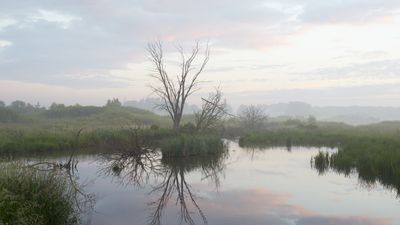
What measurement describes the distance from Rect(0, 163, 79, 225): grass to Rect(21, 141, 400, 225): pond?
5.98ft

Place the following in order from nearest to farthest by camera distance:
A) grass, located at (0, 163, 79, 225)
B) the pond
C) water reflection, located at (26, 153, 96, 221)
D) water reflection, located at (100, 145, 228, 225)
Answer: grass, located at (0, 163, 79, 225) < water reflection, located at (26, 153, 96, 221) < the pond < water reflection, located at (100, 145, 228, 225)

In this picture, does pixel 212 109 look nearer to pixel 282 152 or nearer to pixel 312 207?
pixel 282 152

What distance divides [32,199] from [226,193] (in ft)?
25.8

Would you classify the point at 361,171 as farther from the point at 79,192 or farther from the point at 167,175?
the point at 79,192

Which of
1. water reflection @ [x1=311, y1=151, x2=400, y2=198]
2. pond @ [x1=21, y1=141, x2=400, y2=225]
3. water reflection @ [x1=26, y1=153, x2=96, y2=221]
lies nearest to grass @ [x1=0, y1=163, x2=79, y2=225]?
water reflection @ [x1=26, y1=153, x2=96, y2=221]

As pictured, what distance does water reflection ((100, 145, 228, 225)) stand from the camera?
501 inches

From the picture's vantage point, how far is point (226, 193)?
15.2 m

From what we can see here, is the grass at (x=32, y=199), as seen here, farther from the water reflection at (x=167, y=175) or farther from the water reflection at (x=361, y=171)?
the water reflection at (x=361, y=171)

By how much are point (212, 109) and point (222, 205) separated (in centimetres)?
2105

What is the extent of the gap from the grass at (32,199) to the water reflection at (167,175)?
8.66 feet

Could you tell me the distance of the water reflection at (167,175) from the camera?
12716mm

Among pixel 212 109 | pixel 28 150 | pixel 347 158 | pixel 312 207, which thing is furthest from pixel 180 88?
pixel 312 207

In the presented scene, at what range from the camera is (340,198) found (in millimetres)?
14008

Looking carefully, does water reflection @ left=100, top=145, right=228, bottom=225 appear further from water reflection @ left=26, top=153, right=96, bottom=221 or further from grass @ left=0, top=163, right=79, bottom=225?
grass @ left=0, top=163, right=79, bottom=225
